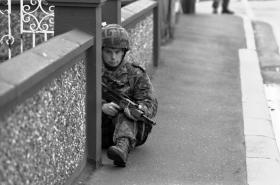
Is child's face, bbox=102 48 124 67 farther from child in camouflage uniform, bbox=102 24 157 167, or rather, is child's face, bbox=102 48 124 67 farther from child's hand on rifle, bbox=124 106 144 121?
child's hand on rifle, bbox=124 106 144 121

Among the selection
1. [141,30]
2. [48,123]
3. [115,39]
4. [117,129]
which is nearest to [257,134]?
[117,129]

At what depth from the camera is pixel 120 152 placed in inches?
227

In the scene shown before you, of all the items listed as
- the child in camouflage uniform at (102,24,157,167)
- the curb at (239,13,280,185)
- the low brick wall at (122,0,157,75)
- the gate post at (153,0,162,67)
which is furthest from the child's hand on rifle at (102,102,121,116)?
the gate post at (153,0,162,67)

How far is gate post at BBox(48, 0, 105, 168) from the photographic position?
5.39 meters

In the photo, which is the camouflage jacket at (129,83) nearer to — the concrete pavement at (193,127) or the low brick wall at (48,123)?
the concrete pavement at (193,127)

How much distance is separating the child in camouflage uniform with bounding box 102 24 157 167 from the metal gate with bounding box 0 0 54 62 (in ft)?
6.37

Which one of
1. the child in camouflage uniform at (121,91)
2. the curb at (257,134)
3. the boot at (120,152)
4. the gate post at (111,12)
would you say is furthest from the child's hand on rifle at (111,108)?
the gate post at (111,12)

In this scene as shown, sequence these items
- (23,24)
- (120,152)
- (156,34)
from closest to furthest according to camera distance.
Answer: (120,152), (23,24), (156,34)

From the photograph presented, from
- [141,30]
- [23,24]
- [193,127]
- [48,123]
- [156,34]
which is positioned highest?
[48,123]

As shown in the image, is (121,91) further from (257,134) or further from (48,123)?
(48,123)

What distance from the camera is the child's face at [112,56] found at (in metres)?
6.08

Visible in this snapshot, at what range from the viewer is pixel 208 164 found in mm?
6125

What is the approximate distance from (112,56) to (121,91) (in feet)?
1.05

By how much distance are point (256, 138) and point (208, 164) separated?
3.43ft
